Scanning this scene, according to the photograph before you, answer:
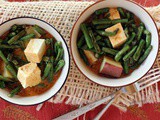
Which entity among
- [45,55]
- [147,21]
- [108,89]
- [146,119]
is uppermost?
[147,21]

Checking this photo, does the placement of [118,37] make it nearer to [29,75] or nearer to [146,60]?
[146,60]

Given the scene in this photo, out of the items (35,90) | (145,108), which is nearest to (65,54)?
(35,90)

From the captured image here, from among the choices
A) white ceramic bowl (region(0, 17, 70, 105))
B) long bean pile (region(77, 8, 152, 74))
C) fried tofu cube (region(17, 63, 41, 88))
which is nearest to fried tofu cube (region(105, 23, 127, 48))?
long bean pile (region(77, 8, 152, 74))

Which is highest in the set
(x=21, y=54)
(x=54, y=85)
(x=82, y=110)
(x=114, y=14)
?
(x=114, y=14)

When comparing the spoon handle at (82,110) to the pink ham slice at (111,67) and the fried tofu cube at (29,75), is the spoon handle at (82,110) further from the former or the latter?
the fried tofu cube at (29,75)

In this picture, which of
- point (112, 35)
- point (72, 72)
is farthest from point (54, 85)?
point (112, 35)

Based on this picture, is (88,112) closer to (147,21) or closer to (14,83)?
(14,83)
